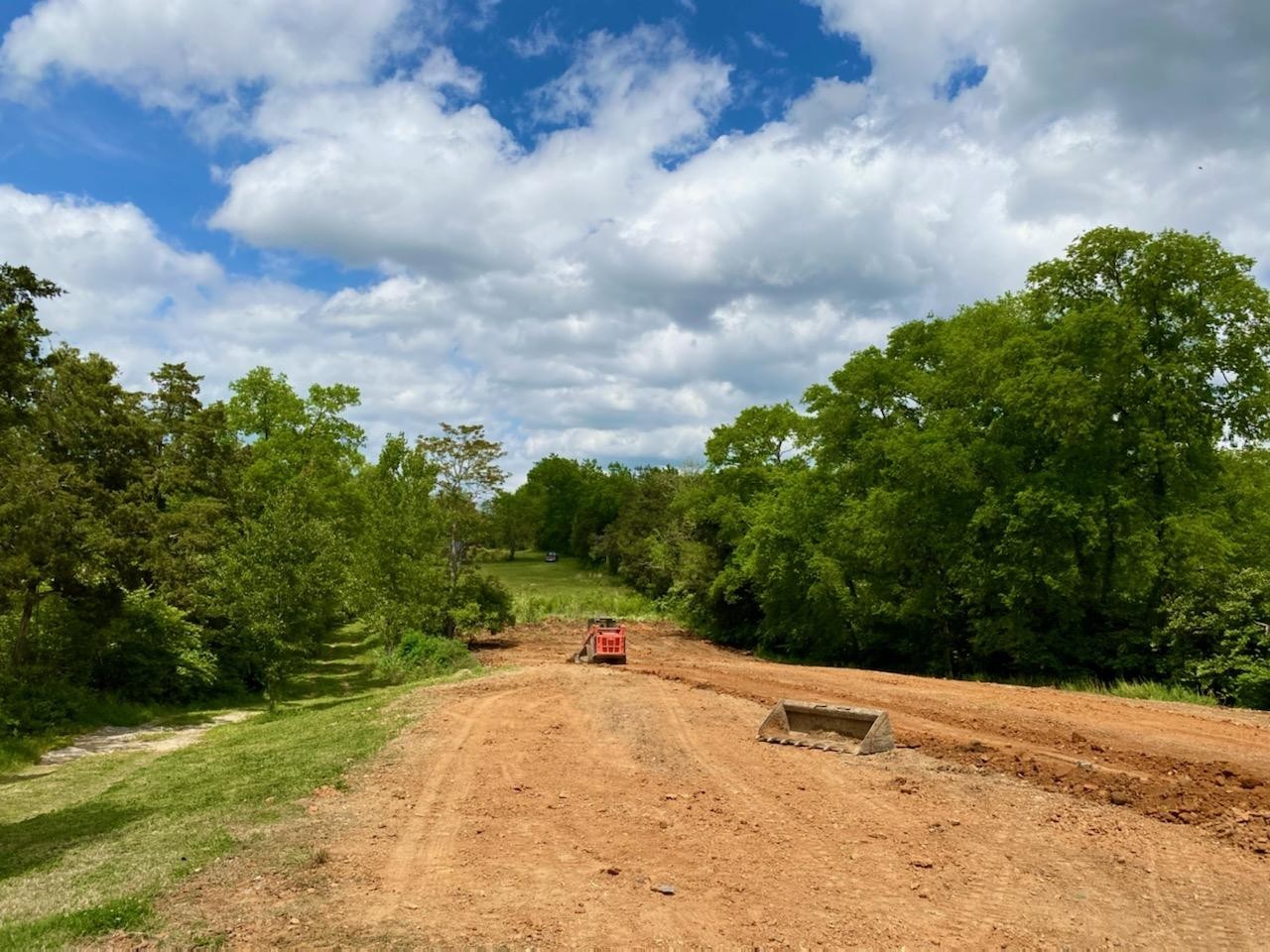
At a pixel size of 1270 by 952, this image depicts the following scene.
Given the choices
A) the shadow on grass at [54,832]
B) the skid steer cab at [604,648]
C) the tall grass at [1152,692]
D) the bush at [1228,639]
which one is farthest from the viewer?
the skid steer cab at [604,648]

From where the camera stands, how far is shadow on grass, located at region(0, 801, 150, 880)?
993 centimetres

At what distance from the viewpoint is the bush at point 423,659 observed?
3006cm

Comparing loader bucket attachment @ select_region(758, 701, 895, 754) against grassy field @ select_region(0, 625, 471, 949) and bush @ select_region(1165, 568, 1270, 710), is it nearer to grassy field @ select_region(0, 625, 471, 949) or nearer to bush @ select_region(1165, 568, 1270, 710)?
grassy field @ select_region(0, 625, 471, 949)

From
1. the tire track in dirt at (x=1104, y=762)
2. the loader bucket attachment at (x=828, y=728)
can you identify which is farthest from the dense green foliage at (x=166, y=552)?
the tire track in dirt at (x=1104, y=762)

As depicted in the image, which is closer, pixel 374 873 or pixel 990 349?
pixel 374 873

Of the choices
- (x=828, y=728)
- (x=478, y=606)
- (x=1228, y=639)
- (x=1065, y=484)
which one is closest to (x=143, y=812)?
(x=828, y=728)

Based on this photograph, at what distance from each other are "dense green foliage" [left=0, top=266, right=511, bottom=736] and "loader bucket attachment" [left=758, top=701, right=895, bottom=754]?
1318 cm

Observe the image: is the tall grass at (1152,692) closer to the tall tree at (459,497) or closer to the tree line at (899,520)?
the tree line at (899,520)

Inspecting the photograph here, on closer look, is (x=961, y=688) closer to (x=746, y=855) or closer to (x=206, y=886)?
(x=746, y=855)

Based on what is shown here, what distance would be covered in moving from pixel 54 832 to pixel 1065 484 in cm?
2473

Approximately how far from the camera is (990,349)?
93.2 ft

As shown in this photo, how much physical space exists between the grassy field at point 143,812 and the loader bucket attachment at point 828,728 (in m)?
6.99

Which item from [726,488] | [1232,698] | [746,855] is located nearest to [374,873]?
[746,855]

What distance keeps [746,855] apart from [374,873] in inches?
143
